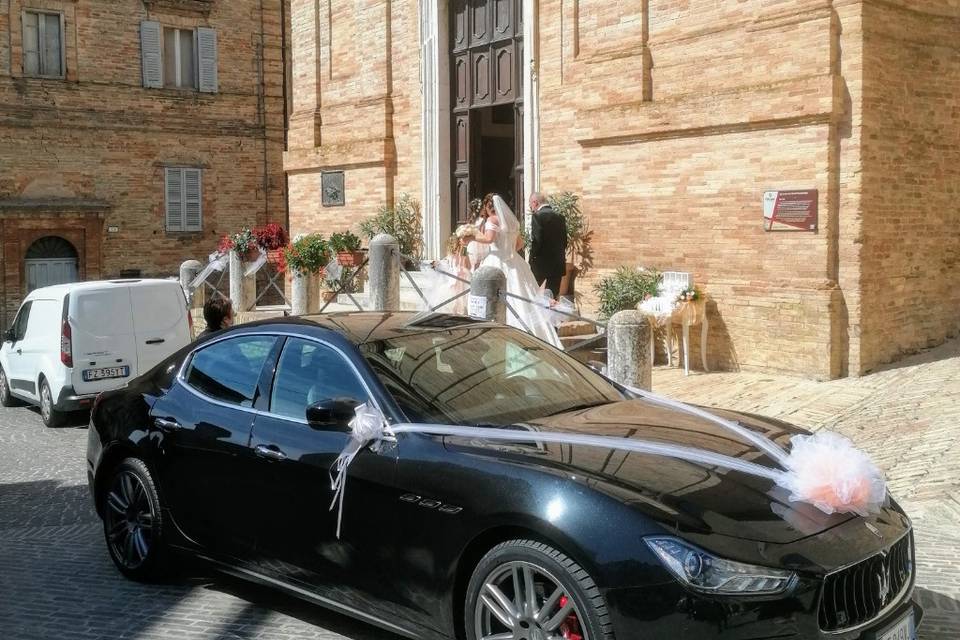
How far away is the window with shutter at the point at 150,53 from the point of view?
2922 centimetres

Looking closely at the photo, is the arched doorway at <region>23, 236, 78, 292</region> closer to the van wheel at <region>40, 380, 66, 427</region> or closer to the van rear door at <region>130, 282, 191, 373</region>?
the van wheel at <region>40, 380, 66, 427</region>

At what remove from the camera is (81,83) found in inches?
1115

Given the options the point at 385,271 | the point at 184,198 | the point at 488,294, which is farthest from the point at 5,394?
the point at 184,198

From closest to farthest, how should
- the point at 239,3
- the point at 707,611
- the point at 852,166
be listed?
the point at 707,611 < the point at 852,166 < the point at 239,3

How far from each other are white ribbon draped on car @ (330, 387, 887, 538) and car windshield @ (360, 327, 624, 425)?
0.16m

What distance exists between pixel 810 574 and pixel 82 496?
670cm

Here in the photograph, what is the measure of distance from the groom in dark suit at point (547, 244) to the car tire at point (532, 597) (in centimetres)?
945

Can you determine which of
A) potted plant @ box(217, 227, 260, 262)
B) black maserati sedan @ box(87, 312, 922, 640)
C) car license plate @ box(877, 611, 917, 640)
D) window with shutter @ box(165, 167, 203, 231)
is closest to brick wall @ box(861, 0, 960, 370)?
black maserati sedan @ box(87, 312, 922, 640)

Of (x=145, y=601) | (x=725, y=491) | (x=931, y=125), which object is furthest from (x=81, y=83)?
(x=725, y=491)

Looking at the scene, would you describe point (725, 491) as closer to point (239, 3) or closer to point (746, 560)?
point (746, 560)

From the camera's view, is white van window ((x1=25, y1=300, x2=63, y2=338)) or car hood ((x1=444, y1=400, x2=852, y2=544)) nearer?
car hood ((x1=444, y1=400, x2=852, y2=544))

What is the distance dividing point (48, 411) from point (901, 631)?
441 inches

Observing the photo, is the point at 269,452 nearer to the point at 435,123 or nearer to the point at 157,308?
the point at 157,308

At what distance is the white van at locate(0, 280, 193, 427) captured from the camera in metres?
12.4
